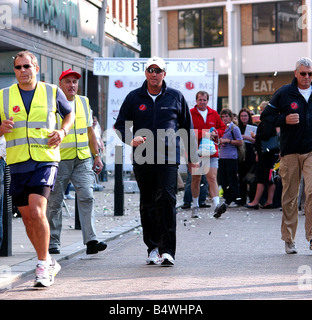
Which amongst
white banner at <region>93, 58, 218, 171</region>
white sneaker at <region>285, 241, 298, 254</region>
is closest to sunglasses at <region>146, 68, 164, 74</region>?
white sneaker at <region>285, 241, 298, 254</region>

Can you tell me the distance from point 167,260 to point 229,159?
27.0 feet

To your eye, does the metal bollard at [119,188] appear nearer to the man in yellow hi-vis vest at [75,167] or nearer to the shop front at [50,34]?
the man in yellow hi-vis vest at [75,167]

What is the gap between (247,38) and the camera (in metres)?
44.9

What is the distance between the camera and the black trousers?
8.59 metres

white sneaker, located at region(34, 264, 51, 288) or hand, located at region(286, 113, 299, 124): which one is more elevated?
hand, located at region(286, 113, 299, 124)

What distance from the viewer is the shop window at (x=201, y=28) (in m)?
45.3

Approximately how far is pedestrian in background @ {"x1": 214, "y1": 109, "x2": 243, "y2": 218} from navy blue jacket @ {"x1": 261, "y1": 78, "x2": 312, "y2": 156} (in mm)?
6823

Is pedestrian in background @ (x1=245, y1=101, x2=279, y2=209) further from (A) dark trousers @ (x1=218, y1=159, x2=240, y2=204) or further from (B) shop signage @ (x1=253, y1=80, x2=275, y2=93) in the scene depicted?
(B) shop signage @ (x1=253, y1=80, x2=275, y2=93)

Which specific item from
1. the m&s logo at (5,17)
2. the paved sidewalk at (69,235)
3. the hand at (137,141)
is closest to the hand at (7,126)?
the paved sidewalk at (69,235)

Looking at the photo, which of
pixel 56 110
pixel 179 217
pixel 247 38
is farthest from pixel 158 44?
pixel 56 110
